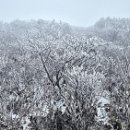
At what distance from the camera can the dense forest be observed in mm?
11719

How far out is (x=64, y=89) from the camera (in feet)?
52.5

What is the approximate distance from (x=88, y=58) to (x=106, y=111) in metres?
5.65

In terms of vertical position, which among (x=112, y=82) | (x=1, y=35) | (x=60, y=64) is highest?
(x=1, y=35)

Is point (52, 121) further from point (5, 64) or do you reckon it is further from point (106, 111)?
point (5, 64)

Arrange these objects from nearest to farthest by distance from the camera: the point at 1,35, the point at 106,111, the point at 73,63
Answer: the point at 106,111
the point at 73,63
the point at 1,35

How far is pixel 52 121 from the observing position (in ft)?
45.6

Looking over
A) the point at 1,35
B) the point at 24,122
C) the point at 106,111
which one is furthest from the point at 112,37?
the point at 24,122

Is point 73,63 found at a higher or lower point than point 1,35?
lower

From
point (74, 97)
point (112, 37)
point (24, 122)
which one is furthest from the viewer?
point (112, 37)

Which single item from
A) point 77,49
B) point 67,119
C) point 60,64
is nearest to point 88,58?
point 77,49

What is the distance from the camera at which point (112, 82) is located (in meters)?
19.5

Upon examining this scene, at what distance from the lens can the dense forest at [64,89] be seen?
38.4 ft

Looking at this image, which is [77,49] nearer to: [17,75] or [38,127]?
[17,75]

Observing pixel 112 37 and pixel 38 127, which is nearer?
pixel 38 127
